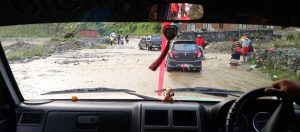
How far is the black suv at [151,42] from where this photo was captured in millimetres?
4910

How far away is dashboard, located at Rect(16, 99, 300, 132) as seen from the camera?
4.63 m

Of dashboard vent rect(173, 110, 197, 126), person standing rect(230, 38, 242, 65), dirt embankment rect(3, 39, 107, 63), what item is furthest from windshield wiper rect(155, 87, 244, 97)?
dirt embankment rect(3, 39, 107, 63)

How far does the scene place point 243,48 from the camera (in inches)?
192

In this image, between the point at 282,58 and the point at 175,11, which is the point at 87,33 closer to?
the point at 175,11

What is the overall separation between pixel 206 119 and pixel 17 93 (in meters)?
2.04

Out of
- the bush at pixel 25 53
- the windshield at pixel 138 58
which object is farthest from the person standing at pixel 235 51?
the bush at pixel 25 53

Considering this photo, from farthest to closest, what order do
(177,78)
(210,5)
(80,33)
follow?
1. (177,78)
2. (80,33)
3. (210,5)

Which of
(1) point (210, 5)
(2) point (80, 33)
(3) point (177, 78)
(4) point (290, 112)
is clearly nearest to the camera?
(4) point (290, 112)

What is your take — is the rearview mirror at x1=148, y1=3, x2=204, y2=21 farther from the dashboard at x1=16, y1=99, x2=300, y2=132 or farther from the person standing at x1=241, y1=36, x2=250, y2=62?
the dashboard at x1=16, y1=99, x2=300, y2=132

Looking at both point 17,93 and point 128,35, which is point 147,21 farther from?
point 17,93

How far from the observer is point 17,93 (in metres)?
5.10

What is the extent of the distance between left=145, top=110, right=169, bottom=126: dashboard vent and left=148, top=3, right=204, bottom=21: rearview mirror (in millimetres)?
949

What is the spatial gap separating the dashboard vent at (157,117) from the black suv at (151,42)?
66cm

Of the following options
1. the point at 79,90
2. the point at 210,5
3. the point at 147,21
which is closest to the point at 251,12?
the point at 210,5
